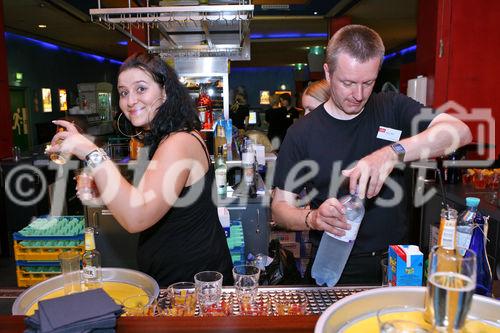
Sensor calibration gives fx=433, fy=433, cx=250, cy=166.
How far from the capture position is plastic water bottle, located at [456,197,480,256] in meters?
1.20

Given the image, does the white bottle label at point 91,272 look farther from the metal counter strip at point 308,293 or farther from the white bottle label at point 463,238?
the white bottle label at point 463,238

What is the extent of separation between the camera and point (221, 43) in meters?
5.14

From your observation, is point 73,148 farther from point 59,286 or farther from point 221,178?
point 221,178

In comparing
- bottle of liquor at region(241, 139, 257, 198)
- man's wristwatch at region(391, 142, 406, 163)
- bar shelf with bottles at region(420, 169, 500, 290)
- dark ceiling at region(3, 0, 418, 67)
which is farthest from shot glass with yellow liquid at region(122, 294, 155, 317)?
dark ceiling at region(3, 0, 418, 67)

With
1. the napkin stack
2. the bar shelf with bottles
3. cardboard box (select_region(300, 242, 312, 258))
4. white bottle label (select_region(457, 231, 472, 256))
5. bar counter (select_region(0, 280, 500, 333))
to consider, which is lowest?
cardboard box (select_region(300, 242, 312, 258))

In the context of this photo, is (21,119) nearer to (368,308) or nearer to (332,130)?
(332,130)

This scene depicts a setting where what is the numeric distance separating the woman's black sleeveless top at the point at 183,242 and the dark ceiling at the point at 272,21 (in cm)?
369

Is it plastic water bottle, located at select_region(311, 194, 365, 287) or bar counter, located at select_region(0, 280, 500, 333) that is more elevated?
bar counter, located at select_region(0, 280, 500, 333)

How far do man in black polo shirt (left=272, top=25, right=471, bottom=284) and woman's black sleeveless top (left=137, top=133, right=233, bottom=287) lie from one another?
0.34 meters

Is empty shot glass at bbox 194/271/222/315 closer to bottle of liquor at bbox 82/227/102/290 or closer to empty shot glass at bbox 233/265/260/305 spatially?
empty shot glass at bbox 233/265/260/305

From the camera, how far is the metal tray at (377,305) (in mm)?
880

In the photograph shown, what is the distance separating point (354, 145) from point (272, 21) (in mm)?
8602

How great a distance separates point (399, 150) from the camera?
62.4 inches

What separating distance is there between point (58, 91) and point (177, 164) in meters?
13.9
